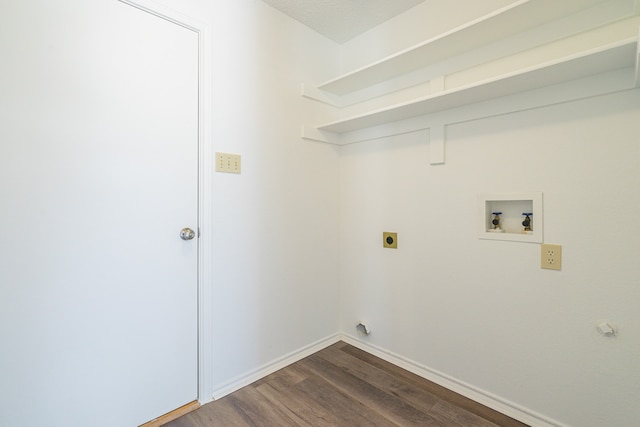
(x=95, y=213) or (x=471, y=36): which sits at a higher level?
(x=471, y=36)

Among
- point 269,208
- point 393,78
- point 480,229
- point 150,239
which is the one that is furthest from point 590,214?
point 150,239

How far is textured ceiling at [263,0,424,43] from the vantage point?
1867 millimetres

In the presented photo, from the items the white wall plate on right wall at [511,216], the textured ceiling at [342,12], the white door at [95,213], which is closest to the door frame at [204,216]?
the white door at [95,213]

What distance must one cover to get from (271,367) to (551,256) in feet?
5.84

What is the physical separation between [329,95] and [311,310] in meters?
1.74

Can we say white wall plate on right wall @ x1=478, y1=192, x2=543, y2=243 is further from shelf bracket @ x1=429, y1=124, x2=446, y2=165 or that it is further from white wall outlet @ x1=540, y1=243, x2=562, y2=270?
shelf bracket @ x1=429, y1=124, x2=446, y2=165

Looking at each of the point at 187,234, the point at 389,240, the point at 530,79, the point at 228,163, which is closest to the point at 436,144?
the point at 530,79

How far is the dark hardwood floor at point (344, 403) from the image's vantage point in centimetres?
146

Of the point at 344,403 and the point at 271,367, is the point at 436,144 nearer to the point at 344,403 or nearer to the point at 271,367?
the point at 344,403

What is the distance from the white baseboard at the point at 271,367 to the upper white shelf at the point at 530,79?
175 centimetres

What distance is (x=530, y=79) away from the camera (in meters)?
1.30

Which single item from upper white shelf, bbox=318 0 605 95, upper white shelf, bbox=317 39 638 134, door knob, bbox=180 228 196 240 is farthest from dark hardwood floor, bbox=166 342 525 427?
upper white shelf, bbox=318 0 605 95

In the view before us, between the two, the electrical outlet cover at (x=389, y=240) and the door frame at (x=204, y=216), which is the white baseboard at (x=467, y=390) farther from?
the door frame at (x=204, y=216)

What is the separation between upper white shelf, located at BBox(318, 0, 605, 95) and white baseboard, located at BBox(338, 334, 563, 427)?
196cm
